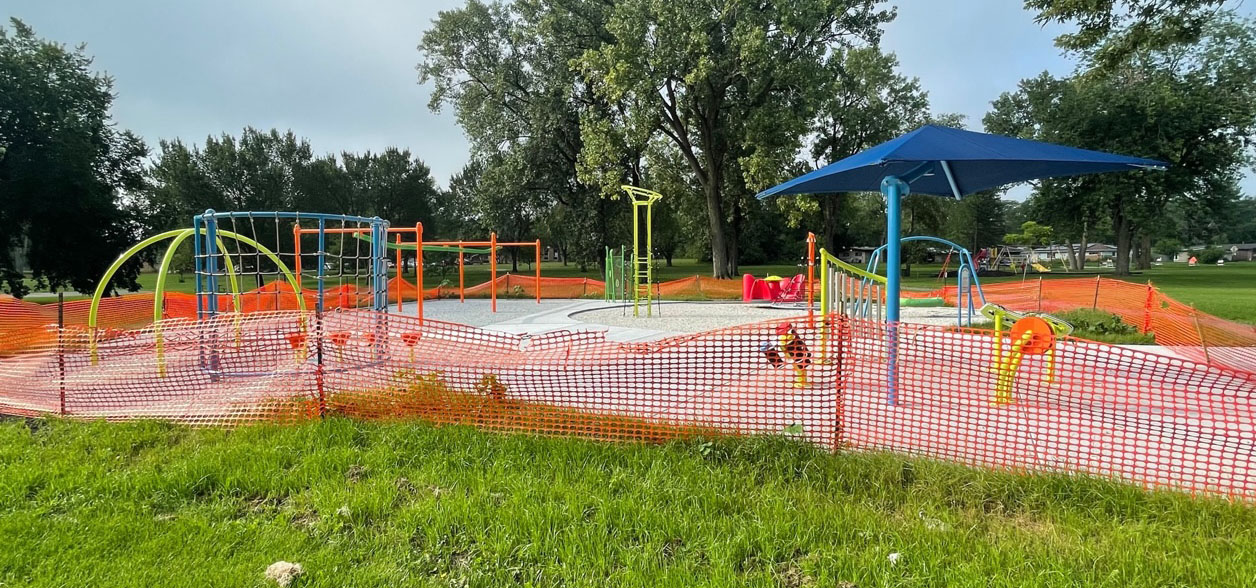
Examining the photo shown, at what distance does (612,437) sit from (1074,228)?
46.0 m

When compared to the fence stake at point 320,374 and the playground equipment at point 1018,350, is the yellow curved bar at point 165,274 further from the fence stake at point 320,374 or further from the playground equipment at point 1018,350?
the playground equipment at point 1018,350

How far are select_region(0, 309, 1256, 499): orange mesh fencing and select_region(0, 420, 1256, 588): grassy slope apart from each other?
1.32ft

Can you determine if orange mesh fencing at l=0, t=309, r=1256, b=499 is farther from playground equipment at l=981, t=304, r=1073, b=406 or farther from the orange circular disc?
the orange circular disc

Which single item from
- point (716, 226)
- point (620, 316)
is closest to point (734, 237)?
point (716, 226)

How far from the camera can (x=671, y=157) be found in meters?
32.6

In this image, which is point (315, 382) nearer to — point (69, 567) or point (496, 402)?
point (496, 402)

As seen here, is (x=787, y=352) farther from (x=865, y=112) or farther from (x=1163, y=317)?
(x=865, y=112)

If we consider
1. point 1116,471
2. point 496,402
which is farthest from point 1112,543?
point 496,402

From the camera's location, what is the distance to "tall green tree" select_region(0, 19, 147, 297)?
72.0 feet

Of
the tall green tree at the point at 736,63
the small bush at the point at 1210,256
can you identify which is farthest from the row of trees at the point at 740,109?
the small bush at the point at 1210,256

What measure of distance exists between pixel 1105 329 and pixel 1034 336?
21.2ft

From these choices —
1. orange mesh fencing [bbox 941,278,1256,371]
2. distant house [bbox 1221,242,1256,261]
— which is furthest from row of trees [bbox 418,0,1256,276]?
distant house [bbox 1221,242,1256,261]

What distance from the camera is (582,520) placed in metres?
2.96

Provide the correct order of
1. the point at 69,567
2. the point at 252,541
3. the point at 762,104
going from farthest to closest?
the point at 762,104
the point at 252,541
the point at 69,567
